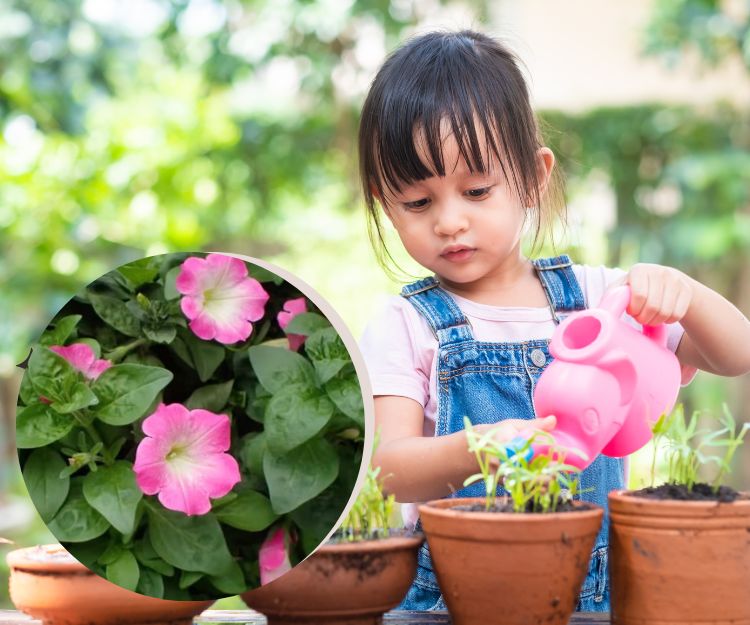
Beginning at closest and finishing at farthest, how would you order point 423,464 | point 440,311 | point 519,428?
point 519,428, point 423,464, point 440,311

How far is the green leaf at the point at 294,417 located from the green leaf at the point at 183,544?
10cm

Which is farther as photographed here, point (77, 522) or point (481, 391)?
point (481, 391)

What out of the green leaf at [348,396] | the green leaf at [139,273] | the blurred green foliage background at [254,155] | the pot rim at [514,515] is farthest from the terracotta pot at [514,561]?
the blurred green foliage background at [254,155]

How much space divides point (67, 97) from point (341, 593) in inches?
120

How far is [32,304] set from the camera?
12.5 ft

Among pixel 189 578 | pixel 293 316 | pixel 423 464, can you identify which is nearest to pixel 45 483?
pixel 189 578

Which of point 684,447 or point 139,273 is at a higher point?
point 139,273

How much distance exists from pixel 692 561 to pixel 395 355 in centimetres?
49

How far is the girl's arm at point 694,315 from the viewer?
2.83 feet

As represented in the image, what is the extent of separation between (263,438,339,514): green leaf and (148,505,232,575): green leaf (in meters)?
0.06

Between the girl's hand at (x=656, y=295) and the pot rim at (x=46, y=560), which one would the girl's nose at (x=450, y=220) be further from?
the pot rim at (x=46, y=560)

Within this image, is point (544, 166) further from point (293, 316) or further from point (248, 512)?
point (248, 512)

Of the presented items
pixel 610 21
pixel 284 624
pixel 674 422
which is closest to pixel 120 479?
pixel 284 624

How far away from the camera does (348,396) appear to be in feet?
2.64
